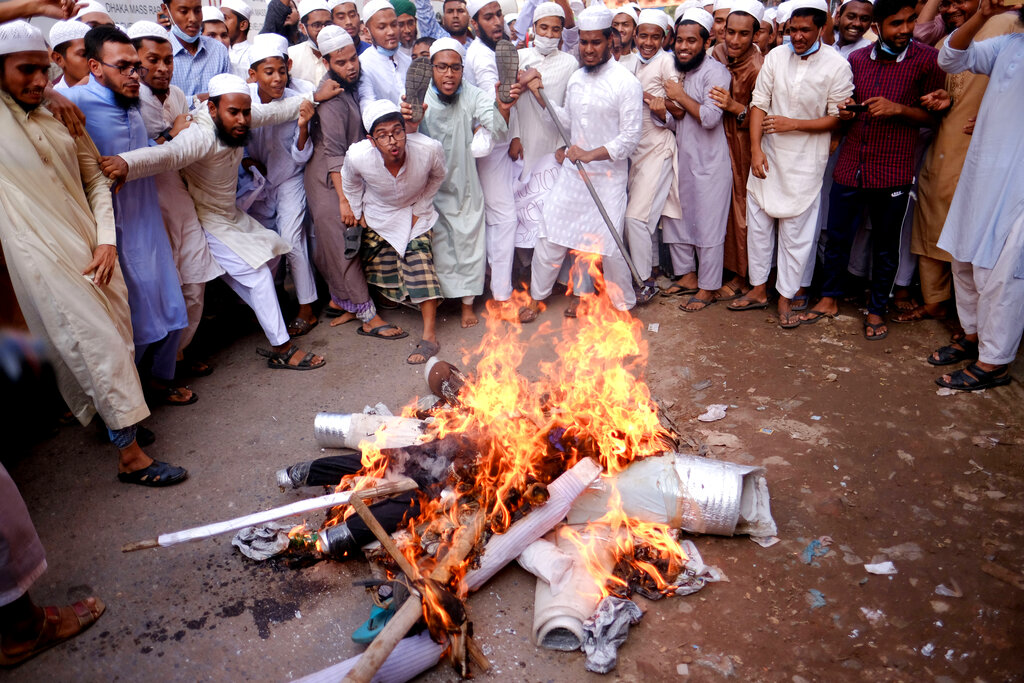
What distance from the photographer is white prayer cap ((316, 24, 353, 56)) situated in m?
6.16

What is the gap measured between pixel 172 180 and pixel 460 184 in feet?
8.11

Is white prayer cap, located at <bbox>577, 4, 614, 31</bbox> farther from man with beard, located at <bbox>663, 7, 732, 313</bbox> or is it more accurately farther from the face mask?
the face mask

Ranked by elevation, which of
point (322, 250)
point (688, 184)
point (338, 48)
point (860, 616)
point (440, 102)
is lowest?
point (860, 616)

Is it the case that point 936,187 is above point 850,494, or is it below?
above

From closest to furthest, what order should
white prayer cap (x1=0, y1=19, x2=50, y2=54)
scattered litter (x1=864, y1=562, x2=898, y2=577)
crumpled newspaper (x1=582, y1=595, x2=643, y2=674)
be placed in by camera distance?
crumpled newspaper (x1=582, y1=595, x2=643, y2=674)
scattered litter (x1=864, y1=562, x2=898, y2=577)
white prayer cap (x1=0, y1=19, x2=50, y2=54)

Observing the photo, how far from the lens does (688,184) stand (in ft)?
21.5

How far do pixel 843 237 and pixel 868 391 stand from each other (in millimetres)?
1569

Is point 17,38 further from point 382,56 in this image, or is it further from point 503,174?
point 503,174

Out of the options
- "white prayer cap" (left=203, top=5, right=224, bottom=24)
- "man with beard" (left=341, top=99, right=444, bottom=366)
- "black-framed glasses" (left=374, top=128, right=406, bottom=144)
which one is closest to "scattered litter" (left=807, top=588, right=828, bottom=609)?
"man with beard" (left=341, top=99, right=444, bottom=366)

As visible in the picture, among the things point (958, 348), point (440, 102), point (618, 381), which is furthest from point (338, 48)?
point (958, 348)

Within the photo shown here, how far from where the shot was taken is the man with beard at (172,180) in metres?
5.11

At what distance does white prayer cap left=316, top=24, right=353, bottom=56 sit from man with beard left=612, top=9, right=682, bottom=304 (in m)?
2.77

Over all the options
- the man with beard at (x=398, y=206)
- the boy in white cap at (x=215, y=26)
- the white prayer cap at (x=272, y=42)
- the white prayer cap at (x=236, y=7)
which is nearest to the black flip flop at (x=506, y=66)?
the man with beard at (x=398, y=206)

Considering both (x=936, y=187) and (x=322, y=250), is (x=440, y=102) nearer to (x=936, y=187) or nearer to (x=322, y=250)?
(x=322, y=250)
